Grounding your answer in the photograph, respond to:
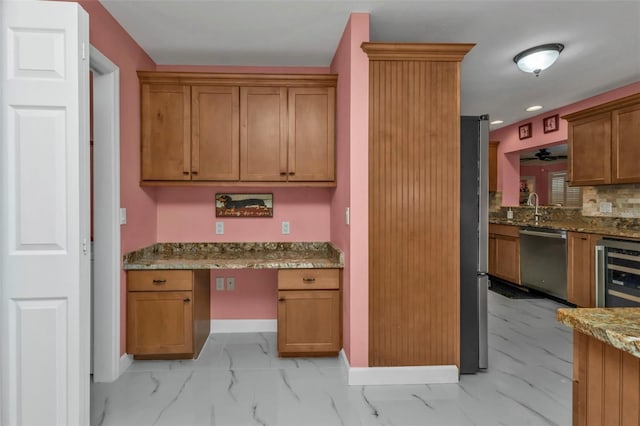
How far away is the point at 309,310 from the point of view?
110 inches

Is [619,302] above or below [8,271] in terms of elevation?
below

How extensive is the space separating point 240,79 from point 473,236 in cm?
230

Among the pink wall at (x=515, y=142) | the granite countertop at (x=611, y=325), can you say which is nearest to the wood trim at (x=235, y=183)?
the granite countertop at (x=611, y=325)

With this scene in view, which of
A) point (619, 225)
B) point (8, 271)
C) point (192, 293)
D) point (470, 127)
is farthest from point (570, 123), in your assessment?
point (8, 271)

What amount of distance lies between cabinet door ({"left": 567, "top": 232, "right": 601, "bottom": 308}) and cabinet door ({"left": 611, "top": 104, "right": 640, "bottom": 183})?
706 mm

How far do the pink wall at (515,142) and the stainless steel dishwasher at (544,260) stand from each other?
4.61 ft

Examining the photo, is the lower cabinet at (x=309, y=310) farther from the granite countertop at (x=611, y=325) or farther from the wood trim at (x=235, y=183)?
the granite countertop at (x=611, y=325)

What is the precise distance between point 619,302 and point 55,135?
16.1ft

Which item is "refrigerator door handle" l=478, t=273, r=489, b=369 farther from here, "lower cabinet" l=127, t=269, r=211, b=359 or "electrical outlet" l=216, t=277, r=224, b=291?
"electrical outlet" l=216, t=277, r=224, b=291

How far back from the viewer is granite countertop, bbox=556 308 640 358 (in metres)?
0.87

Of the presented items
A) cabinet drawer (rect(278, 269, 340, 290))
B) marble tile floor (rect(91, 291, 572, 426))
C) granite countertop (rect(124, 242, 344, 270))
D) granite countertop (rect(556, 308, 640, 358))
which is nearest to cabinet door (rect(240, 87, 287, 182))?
granite countertop (rect(124, 242, 344, 270))

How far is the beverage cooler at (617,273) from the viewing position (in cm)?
Answer: 338

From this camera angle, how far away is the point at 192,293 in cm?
277

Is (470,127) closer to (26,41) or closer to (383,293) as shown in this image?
(383,293)
